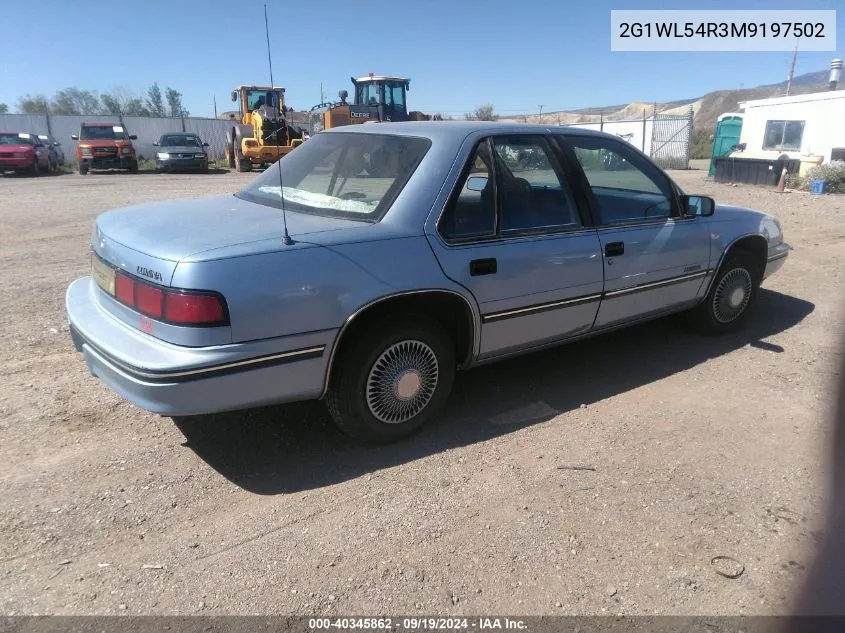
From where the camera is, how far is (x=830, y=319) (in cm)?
573

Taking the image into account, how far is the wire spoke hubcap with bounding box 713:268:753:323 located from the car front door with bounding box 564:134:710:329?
0.44 metres

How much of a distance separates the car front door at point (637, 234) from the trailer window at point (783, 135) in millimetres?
19246

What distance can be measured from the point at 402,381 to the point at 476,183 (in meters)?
1.16

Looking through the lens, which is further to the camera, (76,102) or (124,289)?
(76,102)

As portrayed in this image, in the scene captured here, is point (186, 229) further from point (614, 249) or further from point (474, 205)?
point (614, 249)

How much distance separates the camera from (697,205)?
179 inches

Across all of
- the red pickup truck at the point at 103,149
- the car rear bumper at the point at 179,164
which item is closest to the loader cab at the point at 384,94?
the car rear bumper at the point at 179,164

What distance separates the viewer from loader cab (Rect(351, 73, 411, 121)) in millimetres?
23531

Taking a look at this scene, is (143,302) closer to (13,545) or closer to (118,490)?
(118,490)

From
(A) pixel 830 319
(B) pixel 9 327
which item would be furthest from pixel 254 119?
(A) pixel 830 319

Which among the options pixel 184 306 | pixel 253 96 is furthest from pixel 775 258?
pixel 253 96

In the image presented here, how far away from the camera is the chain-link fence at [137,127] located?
30.2m

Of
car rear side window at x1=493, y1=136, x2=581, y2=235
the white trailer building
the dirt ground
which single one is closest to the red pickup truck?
the dirt ground

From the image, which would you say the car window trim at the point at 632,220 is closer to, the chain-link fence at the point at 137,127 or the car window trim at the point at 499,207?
the car window trim at the point at 499,207
